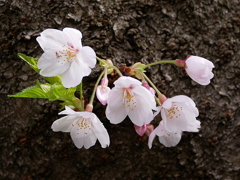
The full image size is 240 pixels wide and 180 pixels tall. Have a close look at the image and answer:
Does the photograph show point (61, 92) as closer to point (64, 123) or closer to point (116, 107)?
point (64, 123)

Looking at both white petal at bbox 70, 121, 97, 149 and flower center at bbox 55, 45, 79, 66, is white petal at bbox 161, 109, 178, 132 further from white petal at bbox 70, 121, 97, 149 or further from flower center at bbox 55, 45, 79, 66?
flower center at bbox 55, 45, 79, 66

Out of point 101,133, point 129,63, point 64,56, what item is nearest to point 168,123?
point 101,133

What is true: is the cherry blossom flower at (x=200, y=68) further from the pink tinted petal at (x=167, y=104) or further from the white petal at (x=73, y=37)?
the white petal at (x=73, y=37)

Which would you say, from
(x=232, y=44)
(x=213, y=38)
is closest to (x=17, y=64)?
(x=213, y=38)

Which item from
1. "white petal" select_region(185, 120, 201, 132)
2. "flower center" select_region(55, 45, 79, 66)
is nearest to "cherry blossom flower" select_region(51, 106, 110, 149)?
"flower center" select_region(55, 45, 79, 66)

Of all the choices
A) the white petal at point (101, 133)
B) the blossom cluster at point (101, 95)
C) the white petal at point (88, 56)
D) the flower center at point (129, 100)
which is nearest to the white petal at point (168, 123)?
the blossom cluster at point (101, 95)

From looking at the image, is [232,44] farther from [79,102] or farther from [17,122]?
[17,122]

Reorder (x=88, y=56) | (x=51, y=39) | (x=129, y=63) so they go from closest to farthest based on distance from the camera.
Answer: (x=88, y=56), (x=51, y=39), (x=129, y=63)
